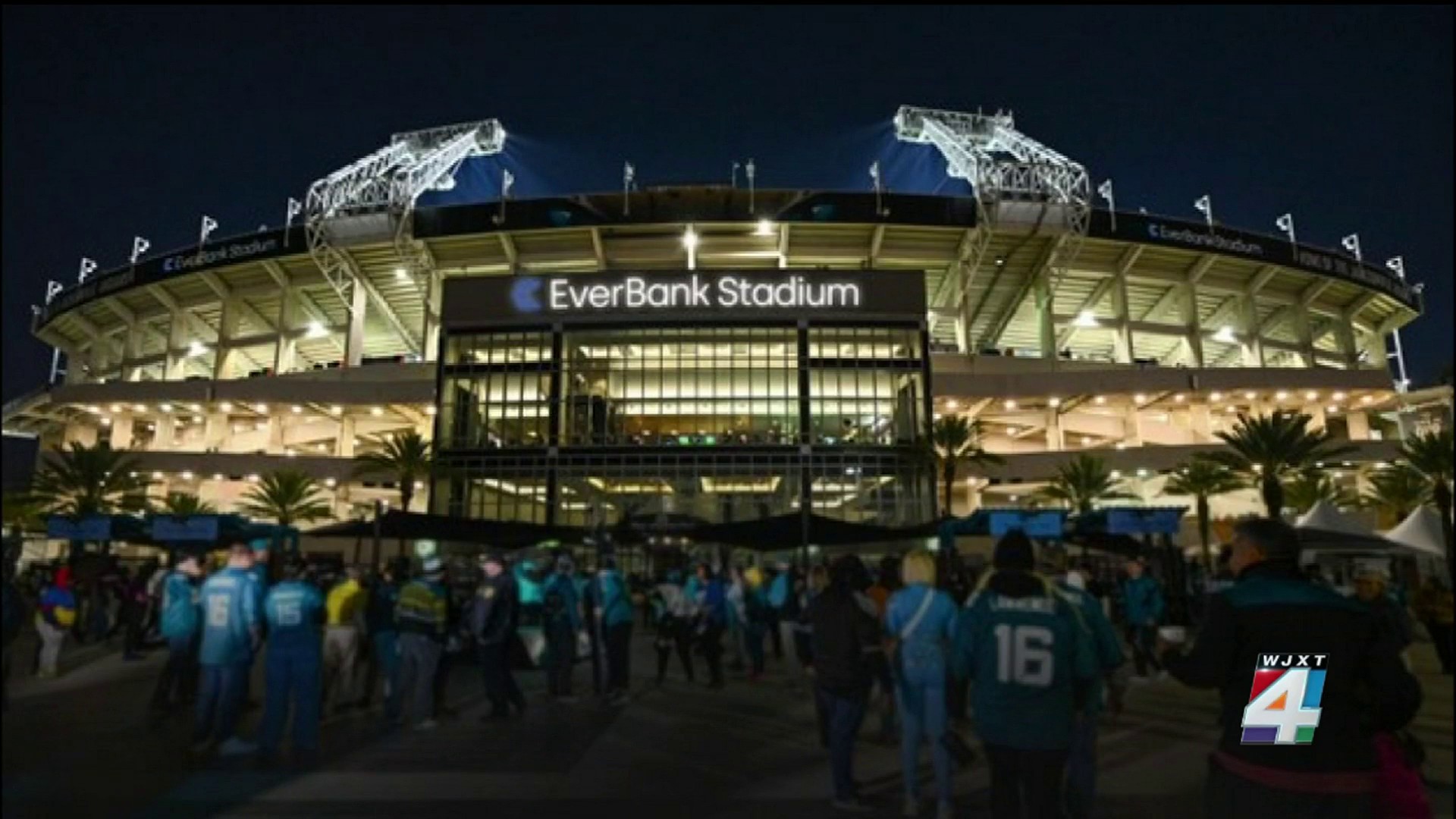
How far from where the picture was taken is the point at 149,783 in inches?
285

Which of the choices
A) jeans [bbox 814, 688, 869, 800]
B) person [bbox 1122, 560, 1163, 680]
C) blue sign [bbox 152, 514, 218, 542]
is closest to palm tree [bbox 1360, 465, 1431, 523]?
person [bbox 1122, 560, 1163, 680]

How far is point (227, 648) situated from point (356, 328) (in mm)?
49892

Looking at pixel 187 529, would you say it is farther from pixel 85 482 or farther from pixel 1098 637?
pixel 85 482

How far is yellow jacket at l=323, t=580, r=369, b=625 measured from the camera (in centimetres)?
1009

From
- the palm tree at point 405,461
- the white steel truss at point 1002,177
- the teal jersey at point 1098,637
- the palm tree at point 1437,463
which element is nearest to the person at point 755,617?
the teal jersey at point 1098,637

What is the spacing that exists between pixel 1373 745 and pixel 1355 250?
77471mm

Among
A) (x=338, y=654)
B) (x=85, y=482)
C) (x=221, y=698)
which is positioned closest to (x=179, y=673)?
(x=338, y=654)

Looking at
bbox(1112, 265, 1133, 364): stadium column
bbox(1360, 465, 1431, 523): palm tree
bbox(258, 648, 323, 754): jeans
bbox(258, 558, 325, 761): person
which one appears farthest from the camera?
Answer: bbox(1112, 265, 1133, 364): stadium column

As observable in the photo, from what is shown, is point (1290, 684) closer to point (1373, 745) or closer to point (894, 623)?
point (1373, 745)

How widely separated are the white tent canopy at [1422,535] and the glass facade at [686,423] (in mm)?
20057

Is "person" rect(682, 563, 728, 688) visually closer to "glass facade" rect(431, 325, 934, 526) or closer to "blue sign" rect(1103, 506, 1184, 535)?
"blue sign" rect(1103, 506, 1184, 535)

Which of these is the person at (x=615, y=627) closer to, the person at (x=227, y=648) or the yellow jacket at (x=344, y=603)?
the yellow jacket at (x=344, y=603)

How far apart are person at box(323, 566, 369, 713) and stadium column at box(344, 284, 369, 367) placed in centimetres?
4551

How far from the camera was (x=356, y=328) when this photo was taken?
53.8 metres
